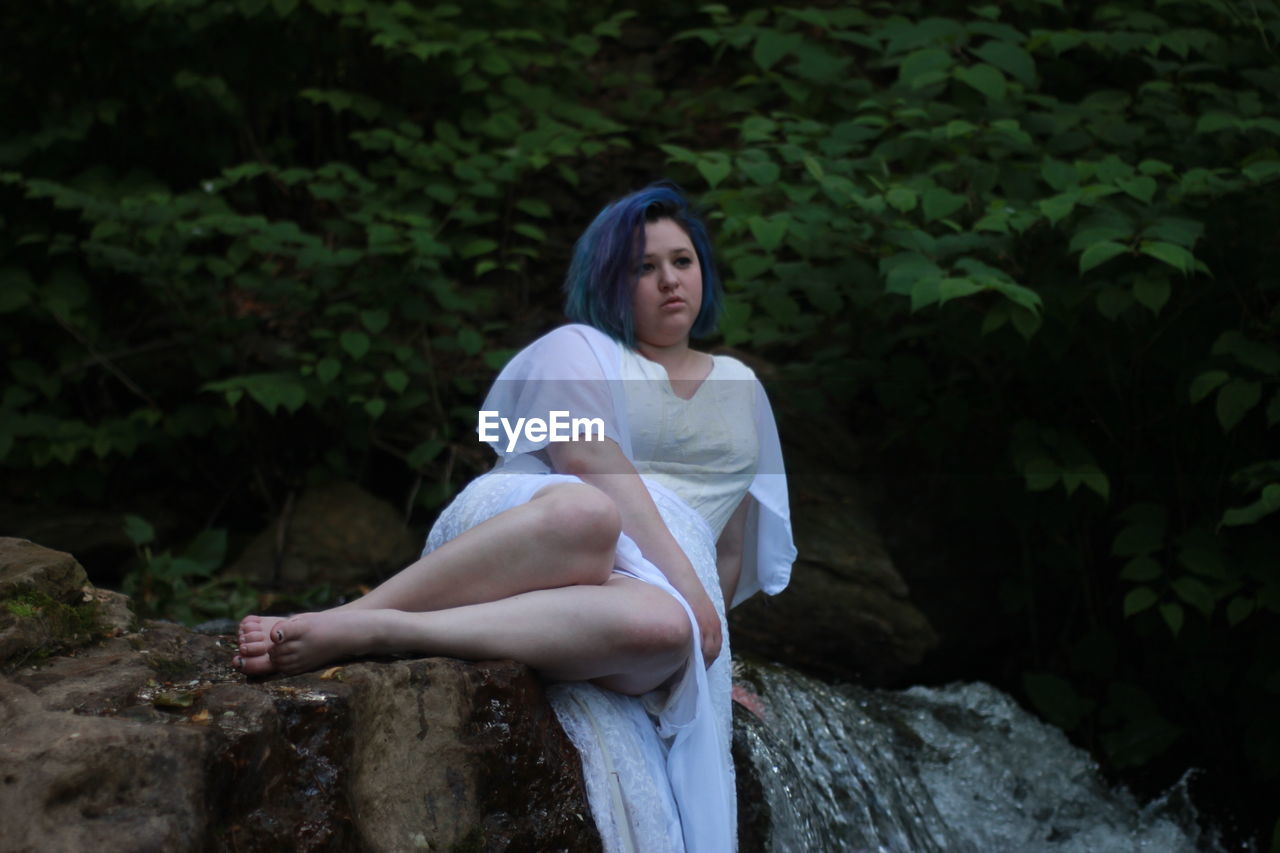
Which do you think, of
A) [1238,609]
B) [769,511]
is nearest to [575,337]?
[769,511]

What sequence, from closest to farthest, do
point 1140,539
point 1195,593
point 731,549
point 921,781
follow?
point 731,549, point 921,781, point 1195,593, point 1140,539

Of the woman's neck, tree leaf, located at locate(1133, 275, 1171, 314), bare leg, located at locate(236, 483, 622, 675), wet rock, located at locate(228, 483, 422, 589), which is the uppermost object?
tree leaf, located at locate(1133, 275, 1171, 314)

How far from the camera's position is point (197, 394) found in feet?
15.2

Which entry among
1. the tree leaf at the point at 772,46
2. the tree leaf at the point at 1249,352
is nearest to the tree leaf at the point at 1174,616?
the tree leaf at the point at 1249,352

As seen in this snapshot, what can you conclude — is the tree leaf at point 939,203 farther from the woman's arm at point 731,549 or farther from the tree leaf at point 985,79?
the woman's arm at point 731,549

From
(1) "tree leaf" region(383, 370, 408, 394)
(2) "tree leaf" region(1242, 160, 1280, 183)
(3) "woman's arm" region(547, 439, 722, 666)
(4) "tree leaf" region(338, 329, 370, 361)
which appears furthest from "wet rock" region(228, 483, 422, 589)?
(2) "tree leaf" region(1242, 160, 1280, 183)

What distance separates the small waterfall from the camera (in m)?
2.50

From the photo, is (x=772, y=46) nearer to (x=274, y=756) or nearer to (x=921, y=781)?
(x=921, y=781)

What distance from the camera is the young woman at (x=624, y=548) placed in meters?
1.96

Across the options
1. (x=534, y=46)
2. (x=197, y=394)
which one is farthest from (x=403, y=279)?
(x=534, y=46)

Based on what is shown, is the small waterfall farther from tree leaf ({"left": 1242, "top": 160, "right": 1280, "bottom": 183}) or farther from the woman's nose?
tree leaf ({"left": 1242, "top": 160, "right": 1280, "bottom": 183})

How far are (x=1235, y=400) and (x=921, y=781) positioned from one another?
4.22 feet

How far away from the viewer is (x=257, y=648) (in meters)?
1.85

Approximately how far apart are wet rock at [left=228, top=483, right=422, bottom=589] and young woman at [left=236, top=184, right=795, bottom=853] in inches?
74.2
